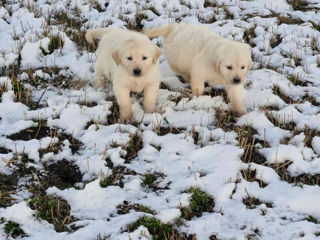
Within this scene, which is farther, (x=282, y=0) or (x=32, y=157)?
(x=282, y=0)

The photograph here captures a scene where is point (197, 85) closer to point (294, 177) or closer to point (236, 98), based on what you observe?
point (236, 98)

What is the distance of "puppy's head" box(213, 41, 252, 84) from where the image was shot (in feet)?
15.2

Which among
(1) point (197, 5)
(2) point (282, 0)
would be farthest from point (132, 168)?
(2) point (282, 0)

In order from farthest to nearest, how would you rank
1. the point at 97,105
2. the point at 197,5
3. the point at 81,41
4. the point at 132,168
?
the point at 197,5
the point at 81,41
the point at 97,105
the point at 132,168

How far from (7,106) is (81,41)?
93.3 inches

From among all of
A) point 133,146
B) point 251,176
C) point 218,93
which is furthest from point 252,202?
point 218,93

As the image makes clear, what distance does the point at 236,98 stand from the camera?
4.98m

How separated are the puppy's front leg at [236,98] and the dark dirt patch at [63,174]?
Result: 2.06 metres

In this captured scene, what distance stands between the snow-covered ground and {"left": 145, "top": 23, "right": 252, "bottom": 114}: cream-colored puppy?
0.22 m

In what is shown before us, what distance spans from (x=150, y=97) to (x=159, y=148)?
828 mm

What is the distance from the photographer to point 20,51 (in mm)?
6289

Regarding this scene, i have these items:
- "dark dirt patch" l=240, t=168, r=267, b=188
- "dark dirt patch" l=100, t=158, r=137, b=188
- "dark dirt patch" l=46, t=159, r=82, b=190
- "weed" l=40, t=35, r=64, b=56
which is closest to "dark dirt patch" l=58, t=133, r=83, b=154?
"dark dirt patch" l=46, t=159, r=82, b=190

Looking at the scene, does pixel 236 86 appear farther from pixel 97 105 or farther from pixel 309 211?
pixel 309 211

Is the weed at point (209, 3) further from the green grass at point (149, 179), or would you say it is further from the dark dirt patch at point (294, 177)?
the green grass at point (149, 179)
